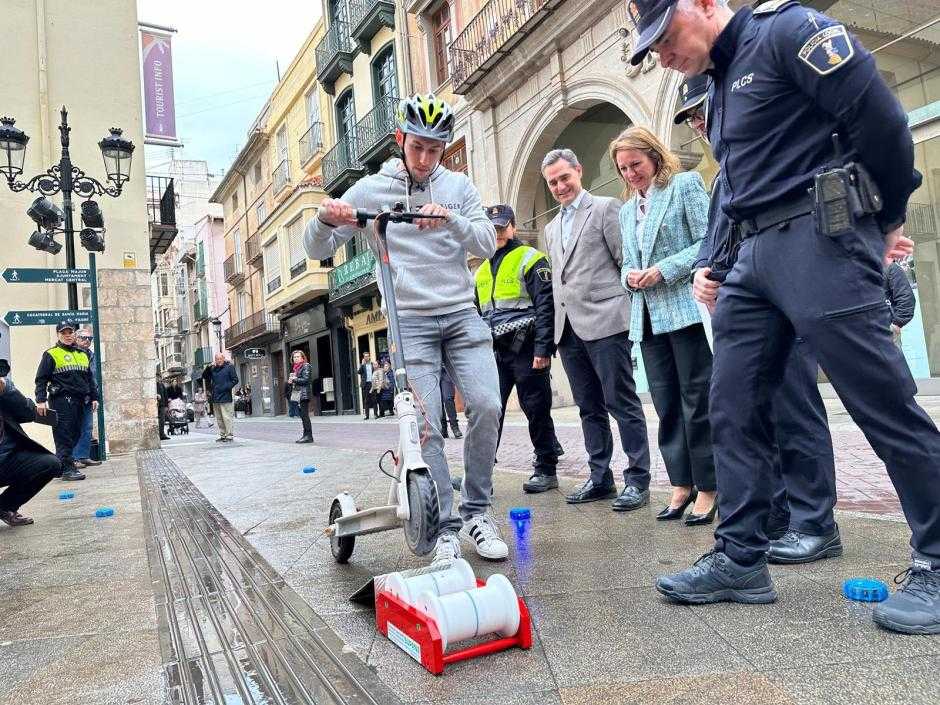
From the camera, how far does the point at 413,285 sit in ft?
10.2

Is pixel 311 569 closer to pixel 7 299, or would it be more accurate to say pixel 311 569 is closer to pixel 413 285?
pixel 413 285

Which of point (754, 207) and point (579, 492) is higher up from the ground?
point (754, 207)

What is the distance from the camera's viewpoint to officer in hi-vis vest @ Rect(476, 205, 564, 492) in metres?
4.59

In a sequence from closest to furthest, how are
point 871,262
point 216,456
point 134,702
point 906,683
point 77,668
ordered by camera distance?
point 906,683 < point 134,702 < point 871,262 < point 77,668 < point 216,456

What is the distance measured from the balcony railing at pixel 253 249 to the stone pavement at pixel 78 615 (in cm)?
3140

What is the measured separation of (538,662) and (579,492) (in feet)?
7.95

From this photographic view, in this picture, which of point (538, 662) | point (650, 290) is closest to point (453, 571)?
point (538, 662)

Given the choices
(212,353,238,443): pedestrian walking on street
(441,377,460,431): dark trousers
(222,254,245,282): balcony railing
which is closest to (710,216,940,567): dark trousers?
(441,377,460,431): dark trousers

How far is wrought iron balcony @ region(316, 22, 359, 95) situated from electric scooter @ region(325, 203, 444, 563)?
2435 cm

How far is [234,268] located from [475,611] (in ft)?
141

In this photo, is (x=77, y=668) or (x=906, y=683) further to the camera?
(x=77, y=668)

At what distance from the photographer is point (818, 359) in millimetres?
2084

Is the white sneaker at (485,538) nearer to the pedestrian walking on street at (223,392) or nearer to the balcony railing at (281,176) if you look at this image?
the pedestrian walking on street at (223,392)

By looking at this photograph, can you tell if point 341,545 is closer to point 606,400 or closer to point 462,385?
point 462,385
